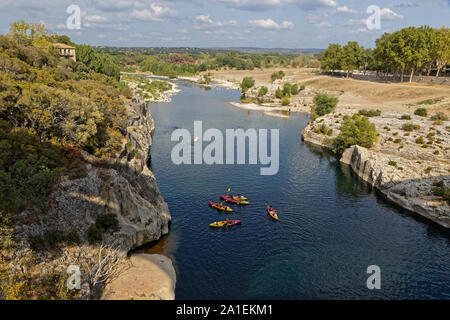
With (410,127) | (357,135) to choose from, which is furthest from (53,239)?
(410,127)

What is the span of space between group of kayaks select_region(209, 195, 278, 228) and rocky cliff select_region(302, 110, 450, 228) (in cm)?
2513

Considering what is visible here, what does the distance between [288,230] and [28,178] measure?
118 ft

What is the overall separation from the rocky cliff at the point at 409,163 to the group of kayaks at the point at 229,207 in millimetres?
25135

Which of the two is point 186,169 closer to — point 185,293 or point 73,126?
point 73,126

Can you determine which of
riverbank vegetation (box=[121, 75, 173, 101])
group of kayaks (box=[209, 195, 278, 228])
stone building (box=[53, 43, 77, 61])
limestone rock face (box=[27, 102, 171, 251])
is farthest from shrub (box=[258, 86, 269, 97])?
limestone rock face (box=[27, 102, 171, 251])

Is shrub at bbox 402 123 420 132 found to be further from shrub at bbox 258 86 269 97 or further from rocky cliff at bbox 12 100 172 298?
shrub at bbox 258 86 269 97

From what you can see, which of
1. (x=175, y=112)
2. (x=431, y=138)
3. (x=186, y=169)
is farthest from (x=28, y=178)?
(x=175, y=112)

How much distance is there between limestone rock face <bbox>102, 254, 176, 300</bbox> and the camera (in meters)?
35.2

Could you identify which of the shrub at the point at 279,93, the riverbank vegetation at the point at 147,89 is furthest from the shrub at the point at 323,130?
the riverbank vegetation at the point at 147,89

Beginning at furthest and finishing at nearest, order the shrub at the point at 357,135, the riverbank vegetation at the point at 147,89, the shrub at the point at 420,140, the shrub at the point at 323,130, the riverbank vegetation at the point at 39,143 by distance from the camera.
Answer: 1. the riverbank vegetation at the point at 147,89
2. the shrub at the point at 323,130
3. the shrub at the point at 357,135
4. the shrub at the point at 420,140
5. the riverbank vegetation at the point at 39,143

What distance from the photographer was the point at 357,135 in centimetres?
A: 8394

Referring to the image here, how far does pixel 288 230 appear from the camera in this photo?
52062 mm

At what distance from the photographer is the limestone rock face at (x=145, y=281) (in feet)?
115

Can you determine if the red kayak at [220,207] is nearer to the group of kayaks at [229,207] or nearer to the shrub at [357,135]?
the group of kayaks at [229,207]
